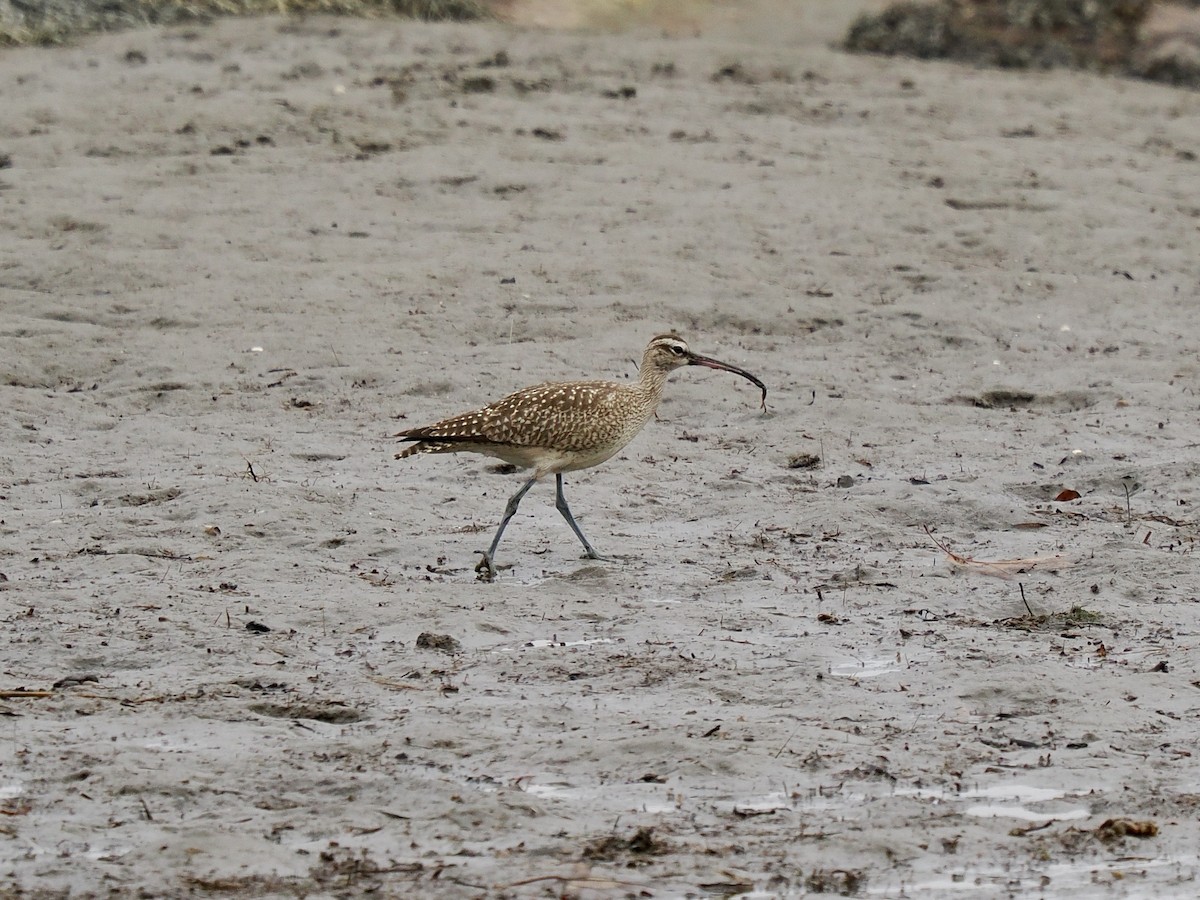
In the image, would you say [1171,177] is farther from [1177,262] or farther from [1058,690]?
[1058,690]

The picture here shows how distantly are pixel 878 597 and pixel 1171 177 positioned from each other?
874 centimetres

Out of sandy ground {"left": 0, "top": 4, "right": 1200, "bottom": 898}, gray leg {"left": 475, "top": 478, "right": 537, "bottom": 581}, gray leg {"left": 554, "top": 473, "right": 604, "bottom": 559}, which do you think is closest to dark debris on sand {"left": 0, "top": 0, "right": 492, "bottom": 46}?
sandy ground {"left": 0, "top": 4, "right": 1200, "bottom": 898}

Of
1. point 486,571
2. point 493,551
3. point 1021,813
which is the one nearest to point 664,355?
→ point 493,551

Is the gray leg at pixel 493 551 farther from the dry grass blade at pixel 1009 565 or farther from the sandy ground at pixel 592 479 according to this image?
the dry grass blade at pixel 1009 565

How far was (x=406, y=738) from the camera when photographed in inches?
253

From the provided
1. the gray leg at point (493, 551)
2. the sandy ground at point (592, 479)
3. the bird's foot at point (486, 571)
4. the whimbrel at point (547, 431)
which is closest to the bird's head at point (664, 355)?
the whimbrel at point (547, 431)

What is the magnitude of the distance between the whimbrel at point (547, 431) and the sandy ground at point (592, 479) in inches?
16.3

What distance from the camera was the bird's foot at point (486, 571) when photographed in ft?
27.3

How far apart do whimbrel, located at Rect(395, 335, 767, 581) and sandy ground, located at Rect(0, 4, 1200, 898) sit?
0.42m

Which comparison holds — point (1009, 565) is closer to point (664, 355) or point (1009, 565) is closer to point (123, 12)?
point (664, 355)

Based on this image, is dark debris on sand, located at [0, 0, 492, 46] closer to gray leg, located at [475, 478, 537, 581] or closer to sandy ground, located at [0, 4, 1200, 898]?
sandy ground, located at [0, 4, 1200, 898]

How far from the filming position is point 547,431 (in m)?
8.80

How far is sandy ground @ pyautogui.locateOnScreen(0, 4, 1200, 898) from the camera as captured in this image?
19.5ft

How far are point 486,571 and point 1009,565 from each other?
235 cm
